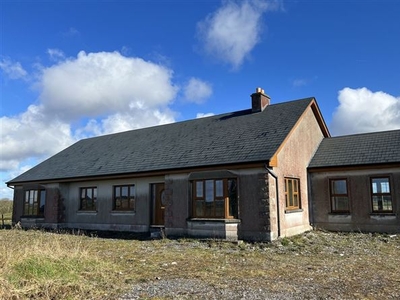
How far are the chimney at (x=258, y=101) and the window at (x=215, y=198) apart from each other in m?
5.96

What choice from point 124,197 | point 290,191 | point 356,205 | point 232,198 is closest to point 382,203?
point 356,205

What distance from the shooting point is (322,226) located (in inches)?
666

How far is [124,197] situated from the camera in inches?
742

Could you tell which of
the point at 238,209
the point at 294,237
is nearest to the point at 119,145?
the point at 238,209

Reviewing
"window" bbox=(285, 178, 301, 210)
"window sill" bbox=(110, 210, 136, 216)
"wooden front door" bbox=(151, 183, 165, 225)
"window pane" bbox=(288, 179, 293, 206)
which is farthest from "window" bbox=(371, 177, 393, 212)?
"window sill" bbox=(110, 210, 136, 216)

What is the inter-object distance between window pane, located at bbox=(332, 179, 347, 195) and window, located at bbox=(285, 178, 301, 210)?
71.4 inches

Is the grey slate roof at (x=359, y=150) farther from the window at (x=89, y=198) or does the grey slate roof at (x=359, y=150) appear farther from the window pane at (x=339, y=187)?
the window at (x=89, y=198)

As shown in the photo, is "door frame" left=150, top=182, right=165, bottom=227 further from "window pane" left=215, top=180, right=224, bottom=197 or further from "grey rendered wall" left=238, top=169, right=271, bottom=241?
"grey rendered wall" left=238, top=169, right=271, bottom=241

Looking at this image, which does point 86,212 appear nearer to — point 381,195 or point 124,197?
point 124,197

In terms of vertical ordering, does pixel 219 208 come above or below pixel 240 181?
below

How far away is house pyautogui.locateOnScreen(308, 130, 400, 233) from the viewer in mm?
15351

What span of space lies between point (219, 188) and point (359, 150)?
7065 millimetres

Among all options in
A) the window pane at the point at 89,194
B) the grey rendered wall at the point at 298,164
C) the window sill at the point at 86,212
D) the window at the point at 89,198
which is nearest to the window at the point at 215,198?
the grey rendered wall at the point at 298,164

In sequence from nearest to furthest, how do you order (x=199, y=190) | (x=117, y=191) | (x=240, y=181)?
(x=240, y=181) < (x=199, y=190) < (x=117, y=191)
